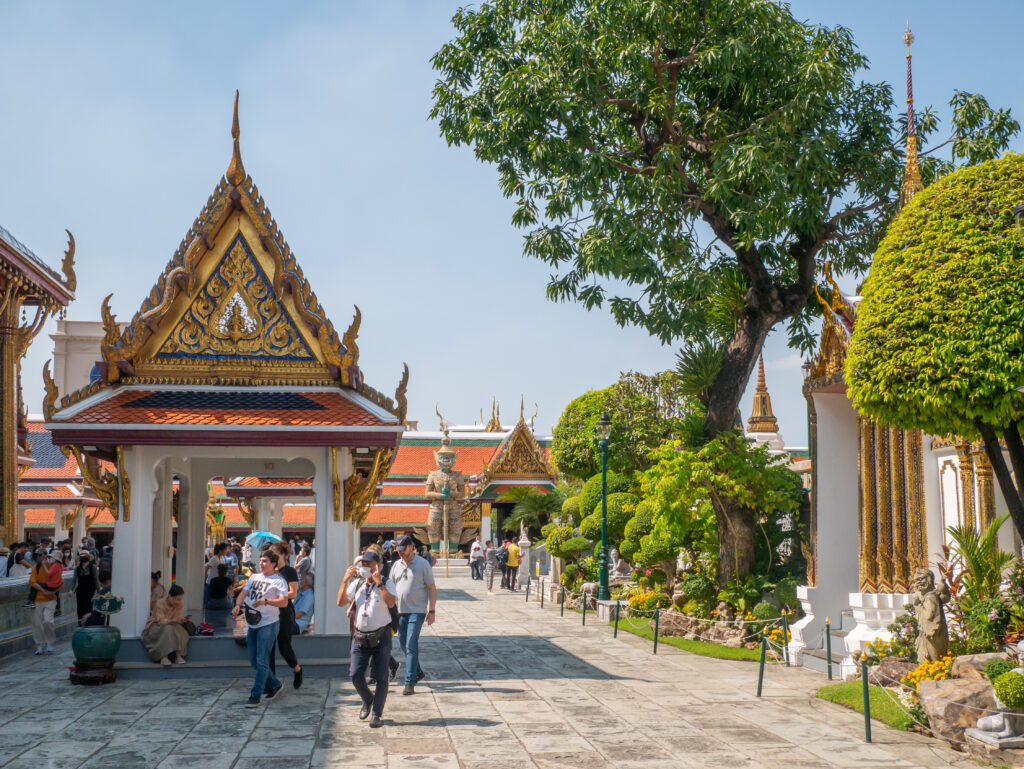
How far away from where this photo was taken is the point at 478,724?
9.53m

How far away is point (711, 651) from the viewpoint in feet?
50.8

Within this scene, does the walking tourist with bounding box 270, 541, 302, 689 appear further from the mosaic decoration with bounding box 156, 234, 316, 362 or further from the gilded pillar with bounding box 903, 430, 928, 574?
the gilded pillar with bounding box 903, 430, 928, 574

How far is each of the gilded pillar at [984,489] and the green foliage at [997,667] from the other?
3.42m

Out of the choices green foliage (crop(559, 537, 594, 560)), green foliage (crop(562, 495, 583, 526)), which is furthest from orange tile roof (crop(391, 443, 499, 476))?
green foliage (crop(559, 537, 594, 560))

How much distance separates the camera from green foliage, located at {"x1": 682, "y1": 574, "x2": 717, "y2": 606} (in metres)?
17.2

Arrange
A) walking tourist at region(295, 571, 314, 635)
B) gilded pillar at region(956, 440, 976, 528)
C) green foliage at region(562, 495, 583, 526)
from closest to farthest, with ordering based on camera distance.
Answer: gilded pillar at region(956, 440, 976, 528) < walking tourist at region(295, 571, 314, 635) < green foliage at region(562, 495, 583, 526)

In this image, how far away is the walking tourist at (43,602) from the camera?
15.2m

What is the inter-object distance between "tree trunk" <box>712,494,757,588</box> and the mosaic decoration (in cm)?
771

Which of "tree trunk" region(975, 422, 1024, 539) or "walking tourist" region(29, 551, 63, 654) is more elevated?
"tree trunk" region(975, 422, 1024, 539)

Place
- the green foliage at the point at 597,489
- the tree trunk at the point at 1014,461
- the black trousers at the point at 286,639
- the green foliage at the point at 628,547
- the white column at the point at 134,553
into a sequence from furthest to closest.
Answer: the green foliage at the point at 597,489, the green foliage at the point at 628,547, the white column at the point at 134,553, the black trousers at the point at 286,639, the tree trunk at the point at 1014,461

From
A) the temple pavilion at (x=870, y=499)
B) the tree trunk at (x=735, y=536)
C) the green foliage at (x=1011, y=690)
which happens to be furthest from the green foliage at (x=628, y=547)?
the green foliage at (x=1011, y=690)

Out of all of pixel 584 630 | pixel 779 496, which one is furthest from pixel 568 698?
pixel 584 630

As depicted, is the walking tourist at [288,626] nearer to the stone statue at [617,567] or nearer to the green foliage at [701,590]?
the green foliage at [701,590]

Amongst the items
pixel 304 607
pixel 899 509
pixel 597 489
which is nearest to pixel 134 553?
pixel 304 607
